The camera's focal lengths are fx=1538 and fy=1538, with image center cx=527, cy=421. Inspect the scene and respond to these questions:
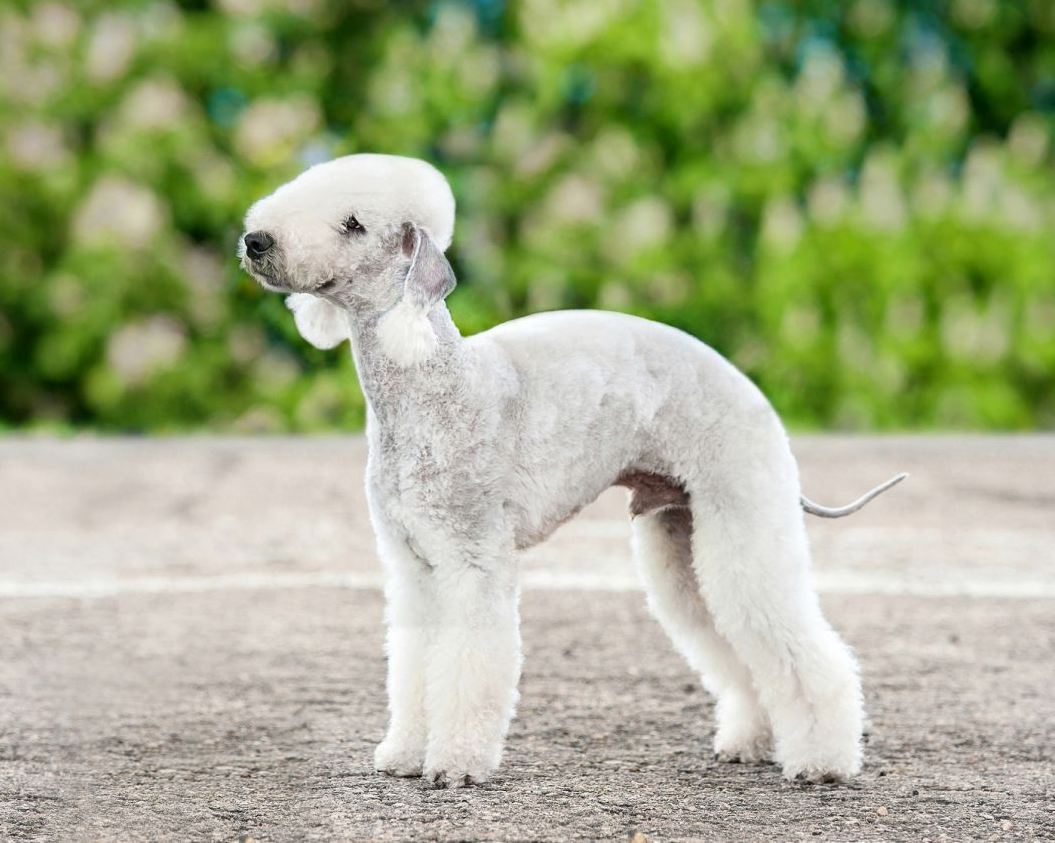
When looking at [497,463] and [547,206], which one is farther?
[547,206]

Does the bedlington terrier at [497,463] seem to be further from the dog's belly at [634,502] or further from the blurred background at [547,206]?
the blurred background at [547,206]

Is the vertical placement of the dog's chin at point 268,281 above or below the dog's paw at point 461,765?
above

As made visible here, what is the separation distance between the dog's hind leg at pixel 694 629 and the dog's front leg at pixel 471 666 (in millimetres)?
594

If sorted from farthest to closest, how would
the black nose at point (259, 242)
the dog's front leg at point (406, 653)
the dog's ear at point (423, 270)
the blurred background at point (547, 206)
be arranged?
the blurred background at point (547, 206)
the dog's front leg at point (406, 653)
the dog's ear at point (423, 270)
the black nose at point (259, 242)

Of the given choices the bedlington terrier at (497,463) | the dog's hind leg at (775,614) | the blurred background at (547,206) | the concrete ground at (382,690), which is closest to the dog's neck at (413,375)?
the bedlington terrier at (497,463)

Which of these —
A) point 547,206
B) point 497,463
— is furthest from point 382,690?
point 547,206

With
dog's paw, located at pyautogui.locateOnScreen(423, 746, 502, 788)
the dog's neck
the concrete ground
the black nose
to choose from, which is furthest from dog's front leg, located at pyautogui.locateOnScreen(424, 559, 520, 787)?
the black nose

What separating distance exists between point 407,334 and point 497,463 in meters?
0.39

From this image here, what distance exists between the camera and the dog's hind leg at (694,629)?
13.7 ft

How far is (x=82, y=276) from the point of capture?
49.1ft

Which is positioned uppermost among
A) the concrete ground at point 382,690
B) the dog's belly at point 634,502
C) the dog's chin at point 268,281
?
the dog's chin at point 268,281

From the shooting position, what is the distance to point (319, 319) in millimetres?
3912

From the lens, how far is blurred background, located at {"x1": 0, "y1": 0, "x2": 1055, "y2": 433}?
48.6 feet

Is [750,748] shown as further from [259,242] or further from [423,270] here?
[259,242]
